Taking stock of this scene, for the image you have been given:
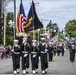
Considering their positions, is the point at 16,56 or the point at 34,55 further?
the point at 34,55

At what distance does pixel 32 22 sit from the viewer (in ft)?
65.0

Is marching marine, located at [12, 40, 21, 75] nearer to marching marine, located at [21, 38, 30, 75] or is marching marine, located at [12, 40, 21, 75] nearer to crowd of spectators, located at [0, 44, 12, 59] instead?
marching marine, located at [21, 38, 30, 75]

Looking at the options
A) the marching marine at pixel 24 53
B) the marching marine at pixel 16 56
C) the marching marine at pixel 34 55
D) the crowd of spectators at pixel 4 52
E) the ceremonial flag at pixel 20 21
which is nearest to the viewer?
the marching marine at pixel 16 56

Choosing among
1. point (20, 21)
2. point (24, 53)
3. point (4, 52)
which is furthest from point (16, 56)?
point (4, 52)

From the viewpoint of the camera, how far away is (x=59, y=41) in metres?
55.2

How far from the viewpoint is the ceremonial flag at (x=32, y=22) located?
19844 mm

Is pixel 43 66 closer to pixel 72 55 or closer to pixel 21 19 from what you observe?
pixel 21 19

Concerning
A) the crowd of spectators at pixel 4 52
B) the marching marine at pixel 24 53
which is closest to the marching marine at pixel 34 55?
the marching marine at pixel 24 53

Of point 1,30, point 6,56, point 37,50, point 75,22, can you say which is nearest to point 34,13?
point 37,50

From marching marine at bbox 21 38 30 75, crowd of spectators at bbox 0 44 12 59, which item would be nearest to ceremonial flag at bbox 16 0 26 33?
marching marine at bbox 21 38 30 75

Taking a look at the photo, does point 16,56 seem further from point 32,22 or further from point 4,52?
point 4,52

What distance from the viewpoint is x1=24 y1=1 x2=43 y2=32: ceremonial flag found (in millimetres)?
19844

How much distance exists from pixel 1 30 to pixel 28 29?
116ft

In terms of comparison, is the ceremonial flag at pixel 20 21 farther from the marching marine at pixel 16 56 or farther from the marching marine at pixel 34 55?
the marching marine at pixel 16 56
